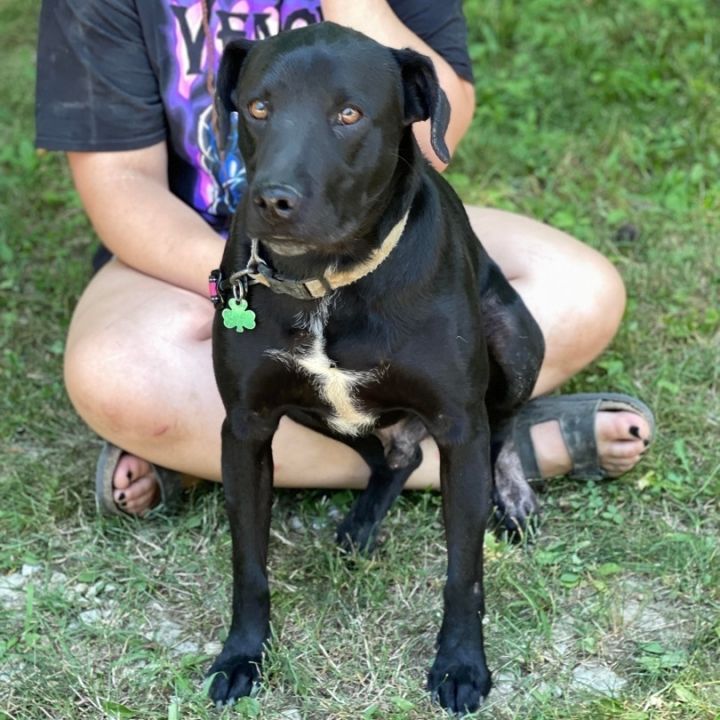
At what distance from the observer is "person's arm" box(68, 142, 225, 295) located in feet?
11.0

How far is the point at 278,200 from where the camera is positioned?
223 cm

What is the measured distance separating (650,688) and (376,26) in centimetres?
167

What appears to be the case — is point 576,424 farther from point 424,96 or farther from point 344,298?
point 424,96

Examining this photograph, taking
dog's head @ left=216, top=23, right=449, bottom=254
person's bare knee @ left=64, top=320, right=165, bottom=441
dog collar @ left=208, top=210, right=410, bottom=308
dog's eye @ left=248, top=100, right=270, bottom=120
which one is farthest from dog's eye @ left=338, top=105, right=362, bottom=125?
person's bare knee @ left=64, top=320, right=165, bottom=441

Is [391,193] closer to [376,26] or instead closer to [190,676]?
[376,26]

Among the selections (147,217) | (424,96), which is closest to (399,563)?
(147,217)

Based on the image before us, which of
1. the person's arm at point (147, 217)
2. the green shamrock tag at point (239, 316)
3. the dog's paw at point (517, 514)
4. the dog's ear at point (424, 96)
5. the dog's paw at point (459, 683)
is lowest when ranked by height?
the dog's paw at point (517, 514)

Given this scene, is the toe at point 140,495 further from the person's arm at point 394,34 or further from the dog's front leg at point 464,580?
the person's arm at point 394,34

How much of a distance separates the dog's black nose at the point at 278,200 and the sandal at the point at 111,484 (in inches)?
50.7

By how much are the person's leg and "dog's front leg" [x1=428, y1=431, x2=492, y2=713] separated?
0.72 meters

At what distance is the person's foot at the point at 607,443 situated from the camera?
132 inches

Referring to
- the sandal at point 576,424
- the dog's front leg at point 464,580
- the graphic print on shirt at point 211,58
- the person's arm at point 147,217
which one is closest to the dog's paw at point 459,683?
the dog's front leg at point 464,580

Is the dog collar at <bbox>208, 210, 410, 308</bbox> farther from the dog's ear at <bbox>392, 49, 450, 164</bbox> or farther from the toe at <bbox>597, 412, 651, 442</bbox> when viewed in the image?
the toe at <bbox>597, 412, 651, 442</bbox>

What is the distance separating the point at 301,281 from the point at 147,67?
115cm
